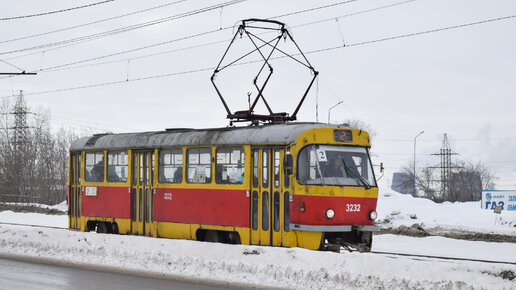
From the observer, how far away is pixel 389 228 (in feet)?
89.1

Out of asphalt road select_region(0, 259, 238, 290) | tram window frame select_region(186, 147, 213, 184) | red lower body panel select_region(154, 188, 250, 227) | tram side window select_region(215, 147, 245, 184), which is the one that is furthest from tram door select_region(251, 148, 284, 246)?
asphalt road select_region(0, 259, 238, 290)

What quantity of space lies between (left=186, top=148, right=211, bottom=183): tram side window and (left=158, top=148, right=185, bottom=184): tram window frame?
30 centimetres

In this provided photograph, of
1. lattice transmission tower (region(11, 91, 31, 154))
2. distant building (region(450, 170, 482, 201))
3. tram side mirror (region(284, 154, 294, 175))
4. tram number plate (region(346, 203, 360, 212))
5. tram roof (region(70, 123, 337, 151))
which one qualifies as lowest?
distant building (region(450, 170, 482, 201))

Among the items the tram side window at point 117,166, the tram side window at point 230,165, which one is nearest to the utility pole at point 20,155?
the tram side window at point 117,166

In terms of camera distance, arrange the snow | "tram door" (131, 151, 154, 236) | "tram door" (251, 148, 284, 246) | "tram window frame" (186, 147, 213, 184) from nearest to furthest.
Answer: "tram door" (251, 148, 284, 246), "tram window frame" (186, 147, 213, 184), "tram door" (131, 151, 154, 236), the snow

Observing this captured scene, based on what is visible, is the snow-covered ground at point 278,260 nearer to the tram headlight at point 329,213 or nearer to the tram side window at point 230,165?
the tram headlight at point 329,213

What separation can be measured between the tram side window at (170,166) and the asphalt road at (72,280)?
15.1 ft

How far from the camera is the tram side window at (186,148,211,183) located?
17.5 meters

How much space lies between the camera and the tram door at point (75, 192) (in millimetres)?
22141

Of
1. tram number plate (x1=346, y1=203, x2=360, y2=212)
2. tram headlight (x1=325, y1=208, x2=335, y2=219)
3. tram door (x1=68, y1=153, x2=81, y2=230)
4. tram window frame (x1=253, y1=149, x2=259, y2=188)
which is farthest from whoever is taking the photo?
tram door (x1=68, y1=153, x2=81, y2=230)

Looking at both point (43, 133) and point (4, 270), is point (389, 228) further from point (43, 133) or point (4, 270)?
point (43, 133)

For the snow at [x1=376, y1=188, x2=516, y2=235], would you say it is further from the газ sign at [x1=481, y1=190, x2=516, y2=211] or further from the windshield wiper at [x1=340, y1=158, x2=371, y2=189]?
the windshield wiper at [x1=340, y1=158, x2=371, y2=189]

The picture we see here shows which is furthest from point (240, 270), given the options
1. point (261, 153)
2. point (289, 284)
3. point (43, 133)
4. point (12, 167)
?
point (43, 133)

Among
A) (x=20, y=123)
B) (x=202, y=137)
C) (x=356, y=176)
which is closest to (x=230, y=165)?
(x=202, y=137)
